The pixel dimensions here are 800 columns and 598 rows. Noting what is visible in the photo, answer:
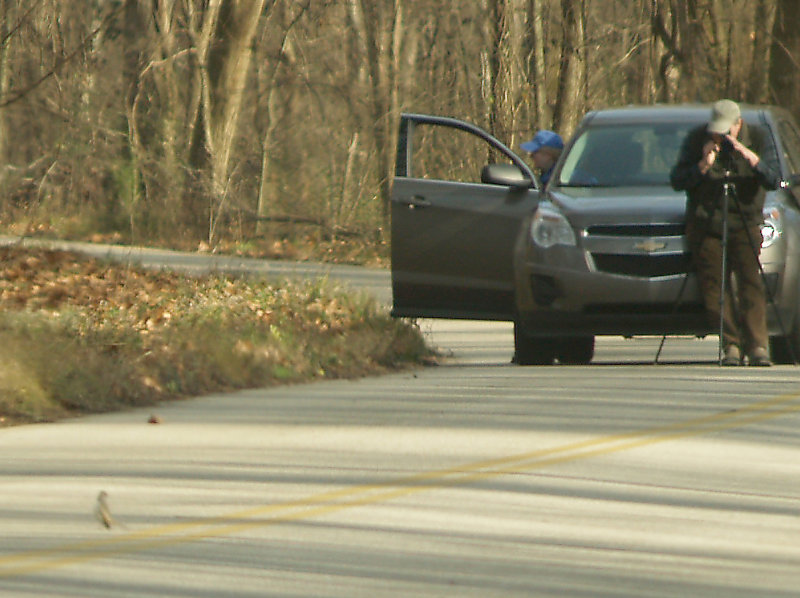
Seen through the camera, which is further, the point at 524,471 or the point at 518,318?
the point at 518,318

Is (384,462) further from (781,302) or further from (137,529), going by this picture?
(781,302)

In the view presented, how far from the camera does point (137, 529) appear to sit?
21.6 feet

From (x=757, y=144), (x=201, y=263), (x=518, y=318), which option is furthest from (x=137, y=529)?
(x=201, y=263)

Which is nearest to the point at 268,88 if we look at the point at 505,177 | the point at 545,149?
the point at 545,149

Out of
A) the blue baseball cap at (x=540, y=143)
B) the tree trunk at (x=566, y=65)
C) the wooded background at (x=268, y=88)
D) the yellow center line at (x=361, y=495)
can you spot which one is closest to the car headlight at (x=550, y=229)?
the blue baseball cap at (x=540, y=143)

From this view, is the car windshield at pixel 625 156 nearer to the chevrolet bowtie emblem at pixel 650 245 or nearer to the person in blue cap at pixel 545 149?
the person in blue cap at pixel 545 149

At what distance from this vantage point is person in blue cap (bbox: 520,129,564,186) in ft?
45.6

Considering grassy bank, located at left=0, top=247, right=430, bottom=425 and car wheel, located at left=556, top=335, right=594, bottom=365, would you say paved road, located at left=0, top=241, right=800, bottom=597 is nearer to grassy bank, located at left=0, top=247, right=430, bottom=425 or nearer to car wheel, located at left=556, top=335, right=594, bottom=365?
grassy bank, located at left=0, top=247, right=430, bottom=425

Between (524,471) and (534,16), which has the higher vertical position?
(534,16)

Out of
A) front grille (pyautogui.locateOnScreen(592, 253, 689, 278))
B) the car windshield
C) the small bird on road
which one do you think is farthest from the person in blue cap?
the small bird on road

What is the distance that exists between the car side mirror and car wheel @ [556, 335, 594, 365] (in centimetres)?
139

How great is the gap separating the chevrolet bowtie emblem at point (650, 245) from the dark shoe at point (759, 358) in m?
1.00

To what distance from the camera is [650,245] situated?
12336mm

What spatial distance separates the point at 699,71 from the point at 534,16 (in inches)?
103
